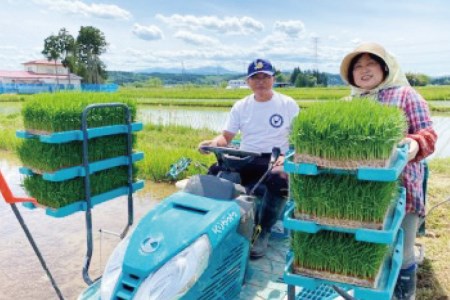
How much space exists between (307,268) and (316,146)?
1.89 ft

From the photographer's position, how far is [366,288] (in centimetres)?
178

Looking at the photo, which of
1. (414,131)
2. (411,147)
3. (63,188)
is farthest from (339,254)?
(63,188)

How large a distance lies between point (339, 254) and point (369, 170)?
408 mm

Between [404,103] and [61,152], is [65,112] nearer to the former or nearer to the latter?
[61,152]

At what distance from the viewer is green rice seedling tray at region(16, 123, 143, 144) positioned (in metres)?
2.59

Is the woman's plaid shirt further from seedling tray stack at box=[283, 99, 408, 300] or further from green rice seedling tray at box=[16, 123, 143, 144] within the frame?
green rice seedling tray at box=[16, 123, 143, 144]

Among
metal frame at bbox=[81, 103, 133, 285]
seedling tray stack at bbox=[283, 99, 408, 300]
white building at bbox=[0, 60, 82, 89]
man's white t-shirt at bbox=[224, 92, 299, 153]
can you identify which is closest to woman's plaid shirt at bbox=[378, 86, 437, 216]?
seedling tray stack at bbox=[283, 99, 408, 300]

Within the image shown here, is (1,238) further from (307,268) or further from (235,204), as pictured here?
(307,268)

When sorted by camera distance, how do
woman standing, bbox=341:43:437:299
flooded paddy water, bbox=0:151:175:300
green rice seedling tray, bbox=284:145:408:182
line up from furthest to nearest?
1. flooded paddy water, bbox=0:151:175:300
2. woman standing, bbox=341:43:437:299
3. green rice seedling tray, bbox=284:145:408:182

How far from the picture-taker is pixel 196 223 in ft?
7.32

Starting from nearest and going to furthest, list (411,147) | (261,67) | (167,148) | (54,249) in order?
(411,147), (261,67), (54,249), (167,148)

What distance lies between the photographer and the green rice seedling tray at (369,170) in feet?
5.34

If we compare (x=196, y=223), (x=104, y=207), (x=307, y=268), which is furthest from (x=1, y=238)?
(x=307, y=268)

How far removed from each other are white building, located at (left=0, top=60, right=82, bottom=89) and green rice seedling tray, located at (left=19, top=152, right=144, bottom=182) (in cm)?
5804
